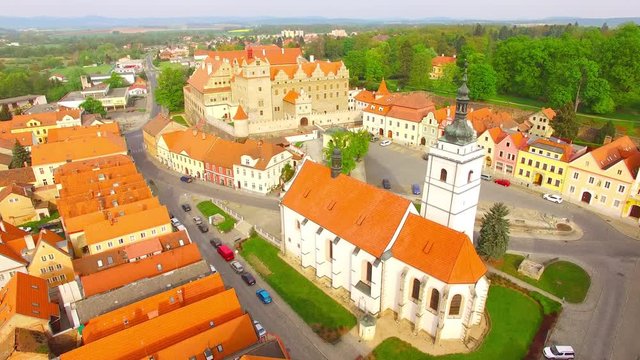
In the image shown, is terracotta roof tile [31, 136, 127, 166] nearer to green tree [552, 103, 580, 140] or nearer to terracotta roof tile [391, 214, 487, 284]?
terracotta roof tile [391, 214, 487, 284]

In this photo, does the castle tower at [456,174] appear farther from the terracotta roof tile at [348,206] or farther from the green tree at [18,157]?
the green tree at [18,157]

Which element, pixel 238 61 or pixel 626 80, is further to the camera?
pixel 238 61

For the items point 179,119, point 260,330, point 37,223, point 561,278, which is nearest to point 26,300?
point 260,330

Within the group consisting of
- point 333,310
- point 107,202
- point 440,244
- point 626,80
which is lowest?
point 333,310

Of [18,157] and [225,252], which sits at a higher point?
[18,157]

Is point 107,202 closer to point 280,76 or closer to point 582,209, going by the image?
point 280,76

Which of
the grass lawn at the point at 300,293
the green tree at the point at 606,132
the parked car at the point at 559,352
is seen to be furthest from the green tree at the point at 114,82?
the parked car at the point at 559,352

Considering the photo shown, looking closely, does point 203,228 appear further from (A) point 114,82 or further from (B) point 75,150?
(A) point 114,82

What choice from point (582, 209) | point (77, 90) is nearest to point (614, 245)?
point (582, 209)
